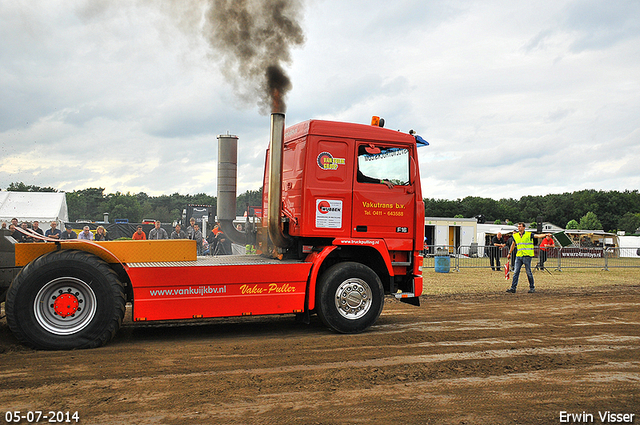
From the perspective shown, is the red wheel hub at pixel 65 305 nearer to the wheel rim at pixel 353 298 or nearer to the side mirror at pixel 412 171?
the wheel rim at pixel 353 298

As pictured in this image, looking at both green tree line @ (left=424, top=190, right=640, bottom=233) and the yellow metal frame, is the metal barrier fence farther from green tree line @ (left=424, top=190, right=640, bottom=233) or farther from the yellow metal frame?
green tree line @ (left=424, top=190, right=640, bottom=233)

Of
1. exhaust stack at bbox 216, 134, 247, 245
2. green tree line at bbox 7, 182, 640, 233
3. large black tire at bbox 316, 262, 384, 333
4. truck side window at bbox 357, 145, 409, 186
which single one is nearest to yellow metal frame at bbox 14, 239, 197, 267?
exhaust stack at bbox 216, 134, 247, 245

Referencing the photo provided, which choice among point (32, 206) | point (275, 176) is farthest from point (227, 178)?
point (32, 206)

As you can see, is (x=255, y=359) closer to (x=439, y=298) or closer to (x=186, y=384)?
(x=186, y=384)

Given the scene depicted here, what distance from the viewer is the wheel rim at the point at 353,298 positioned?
6.83 m

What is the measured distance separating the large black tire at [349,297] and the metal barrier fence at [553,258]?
13.1 metres

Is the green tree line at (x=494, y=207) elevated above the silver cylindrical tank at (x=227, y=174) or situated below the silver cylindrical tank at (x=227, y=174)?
above

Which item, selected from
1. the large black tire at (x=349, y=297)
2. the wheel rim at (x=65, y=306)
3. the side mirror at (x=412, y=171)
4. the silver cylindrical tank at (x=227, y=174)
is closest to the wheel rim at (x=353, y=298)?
the large black tire at (x=349, y=297)

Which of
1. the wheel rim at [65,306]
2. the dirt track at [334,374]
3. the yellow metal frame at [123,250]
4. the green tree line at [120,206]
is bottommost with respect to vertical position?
the dirt track at [334,374]

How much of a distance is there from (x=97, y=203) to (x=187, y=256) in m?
98.1

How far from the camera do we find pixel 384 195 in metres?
7.22

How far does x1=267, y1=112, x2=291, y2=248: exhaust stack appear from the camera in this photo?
6875mm

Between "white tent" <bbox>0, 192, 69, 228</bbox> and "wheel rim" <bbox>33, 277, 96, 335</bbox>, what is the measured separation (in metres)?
19.4

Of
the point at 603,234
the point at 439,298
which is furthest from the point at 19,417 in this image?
the point at 603,234
